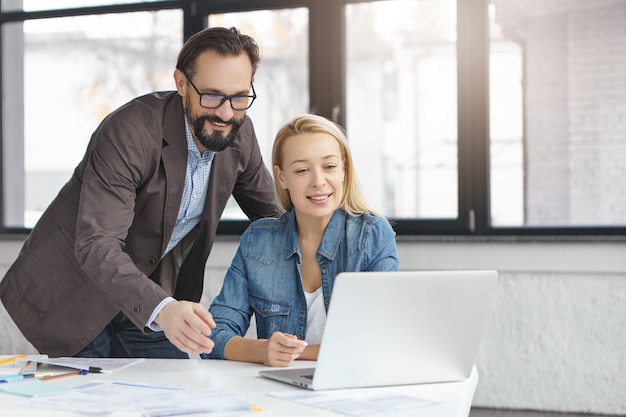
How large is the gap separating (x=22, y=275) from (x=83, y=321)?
254 millimetres

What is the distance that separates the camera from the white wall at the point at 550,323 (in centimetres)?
350

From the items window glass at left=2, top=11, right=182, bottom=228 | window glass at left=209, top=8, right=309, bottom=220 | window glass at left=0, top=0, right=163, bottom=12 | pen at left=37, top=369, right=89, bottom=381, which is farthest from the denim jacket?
window glass at left=0, top=0, right=163, bottom=12

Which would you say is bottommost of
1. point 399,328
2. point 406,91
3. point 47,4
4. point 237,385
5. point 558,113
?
point 237,385

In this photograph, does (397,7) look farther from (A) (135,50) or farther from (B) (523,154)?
(A) (135,50)

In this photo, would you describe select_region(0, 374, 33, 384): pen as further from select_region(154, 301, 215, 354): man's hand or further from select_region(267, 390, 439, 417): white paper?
select_region(267, 390, 439, 417): white paper

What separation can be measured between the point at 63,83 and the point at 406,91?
5.79 feet

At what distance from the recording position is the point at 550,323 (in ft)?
11.7

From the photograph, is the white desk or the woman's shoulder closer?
the white desk

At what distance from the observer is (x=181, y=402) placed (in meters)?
1.43

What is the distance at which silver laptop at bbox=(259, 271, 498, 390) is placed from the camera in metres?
1.44

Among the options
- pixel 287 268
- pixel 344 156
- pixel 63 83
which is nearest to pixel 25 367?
pixel 287 268

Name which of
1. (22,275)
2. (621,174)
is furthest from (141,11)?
(621,174)

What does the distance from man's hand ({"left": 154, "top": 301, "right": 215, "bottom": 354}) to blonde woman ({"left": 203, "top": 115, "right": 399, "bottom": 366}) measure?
0.21 m

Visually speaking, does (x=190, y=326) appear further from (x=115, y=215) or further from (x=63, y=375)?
(x=115, y=215)
